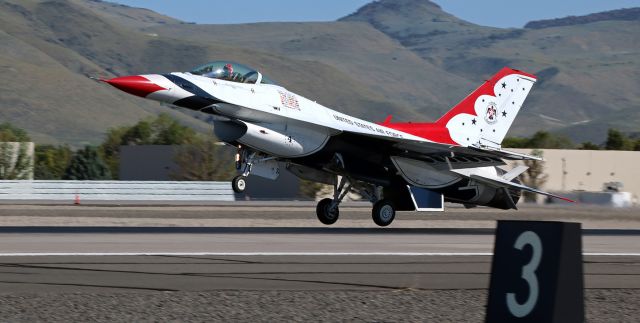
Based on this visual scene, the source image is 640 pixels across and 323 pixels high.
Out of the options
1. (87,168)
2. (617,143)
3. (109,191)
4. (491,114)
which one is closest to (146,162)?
(87,168)

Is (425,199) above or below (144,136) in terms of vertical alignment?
below

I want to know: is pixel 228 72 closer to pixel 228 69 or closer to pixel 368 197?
pixel 228 69

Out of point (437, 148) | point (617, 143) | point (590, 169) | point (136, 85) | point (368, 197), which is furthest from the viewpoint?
point (617, 143)

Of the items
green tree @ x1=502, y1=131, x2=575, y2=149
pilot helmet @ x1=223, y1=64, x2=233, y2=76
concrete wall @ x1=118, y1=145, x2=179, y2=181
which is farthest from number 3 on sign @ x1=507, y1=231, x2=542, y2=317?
green tree @ x1=502, y1=131, x2=575, y2=149

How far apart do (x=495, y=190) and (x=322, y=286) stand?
16.9m

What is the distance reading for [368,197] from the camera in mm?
28875

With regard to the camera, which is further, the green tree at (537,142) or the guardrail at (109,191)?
the green tree at (537,142)

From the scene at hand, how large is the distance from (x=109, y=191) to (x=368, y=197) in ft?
88.6

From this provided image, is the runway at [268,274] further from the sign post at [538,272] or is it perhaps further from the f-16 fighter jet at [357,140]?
the sign post at [538,272]

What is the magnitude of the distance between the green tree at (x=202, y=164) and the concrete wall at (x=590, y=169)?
23112mm

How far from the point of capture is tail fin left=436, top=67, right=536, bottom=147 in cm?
3034

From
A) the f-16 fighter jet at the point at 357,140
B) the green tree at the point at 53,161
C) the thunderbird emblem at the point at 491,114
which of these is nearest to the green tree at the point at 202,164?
the green tree at the point at 53,161

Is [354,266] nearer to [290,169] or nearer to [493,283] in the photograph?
[493,283]

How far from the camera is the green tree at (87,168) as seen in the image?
8536 centimetres
